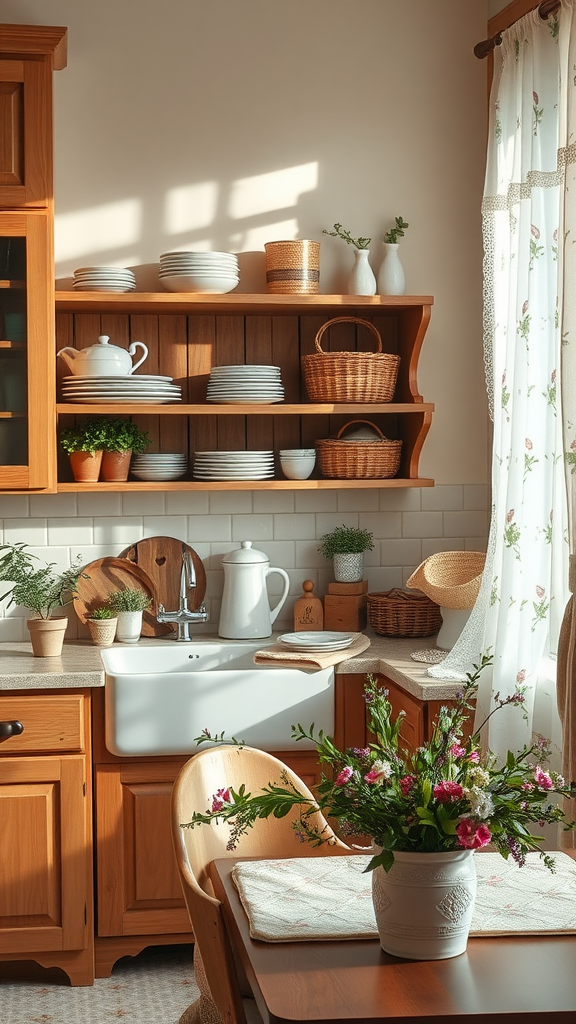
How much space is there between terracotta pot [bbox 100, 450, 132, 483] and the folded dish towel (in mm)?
701

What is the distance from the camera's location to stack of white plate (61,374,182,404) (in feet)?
11.4

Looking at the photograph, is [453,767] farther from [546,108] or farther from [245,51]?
[245,51]

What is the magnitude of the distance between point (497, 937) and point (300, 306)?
7.68ft

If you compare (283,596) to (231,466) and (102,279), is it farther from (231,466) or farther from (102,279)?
(102,279)

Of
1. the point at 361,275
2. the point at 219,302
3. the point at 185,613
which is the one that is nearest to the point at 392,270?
the point at 361,275

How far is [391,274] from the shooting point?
12.2 feet

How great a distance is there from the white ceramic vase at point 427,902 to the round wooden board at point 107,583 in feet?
7.42

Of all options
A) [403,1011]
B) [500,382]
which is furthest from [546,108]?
[403,1011]

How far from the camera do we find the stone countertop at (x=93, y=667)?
3.06 metres

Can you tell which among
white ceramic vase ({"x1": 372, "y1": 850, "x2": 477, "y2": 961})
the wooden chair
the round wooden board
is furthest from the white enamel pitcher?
white ceramic vase ({"x1": 372, "y1": 850, "x2": 477, "y2": 961})

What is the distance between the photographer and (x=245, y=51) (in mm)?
3729

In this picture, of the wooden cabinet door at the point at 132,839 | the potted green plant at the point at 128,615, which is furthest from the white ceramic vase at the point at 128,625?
the wooden cabinet door at the point at 132,839

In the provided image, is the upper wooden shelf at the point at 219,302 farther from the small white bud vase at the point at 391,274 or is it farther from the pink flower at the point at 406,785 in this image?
the pink flower at the point at 406,785

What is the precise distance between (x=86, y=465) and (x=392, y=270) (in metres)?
1.16
